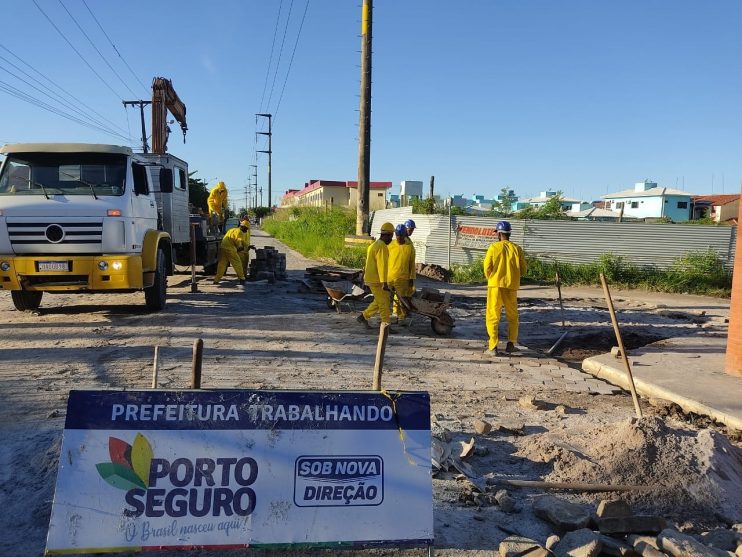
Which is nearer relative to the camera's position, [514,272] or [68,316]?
[514,272]

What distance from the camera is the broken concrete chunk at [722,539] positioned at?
3279 millimetres

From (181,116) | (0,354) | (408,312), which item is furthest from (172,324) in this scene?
(181,116)

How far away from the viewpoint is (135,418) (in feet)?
9.36

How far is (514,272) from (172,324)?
530cm

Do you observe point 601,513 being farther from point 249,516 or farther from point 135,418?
point 135,418

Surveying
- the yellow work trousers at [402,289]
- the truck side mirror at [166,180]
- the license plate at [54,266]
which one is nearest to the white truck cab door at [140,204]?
the truck side mirror at [166,180]

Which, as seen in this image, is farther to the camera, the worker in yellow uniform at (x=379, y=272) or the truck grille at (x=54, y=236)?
the worker in yellow uniform at (x=379, y=272)

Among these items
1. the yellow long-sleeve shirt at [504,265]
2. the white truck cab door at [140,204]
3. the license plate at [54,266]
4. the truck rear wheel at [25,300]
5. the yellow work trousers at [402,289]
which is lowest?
the truck rear wheel at [25,300]

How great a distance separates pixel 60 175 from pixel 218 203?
7.19 metres

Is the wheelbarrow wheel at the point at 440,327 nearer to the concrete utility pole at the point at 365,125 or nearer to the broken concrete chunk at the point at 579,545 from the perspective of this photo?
the broken concrete chunk at the point at 579,545

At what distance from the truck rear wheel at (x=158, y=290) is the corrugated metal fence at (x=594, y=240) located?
9.54 metres

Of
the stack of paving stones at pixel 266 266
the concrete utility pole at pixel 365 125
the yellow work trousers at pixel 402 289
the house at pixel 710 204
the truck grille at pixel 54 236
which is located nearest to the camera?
the truck grille at pixel 54 236

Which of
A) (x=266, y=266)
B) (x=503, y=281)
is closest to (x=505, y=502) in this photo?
(x=503, y=281)

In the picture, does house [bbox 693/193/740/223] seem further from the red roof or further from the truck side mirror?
the truck side mirror
